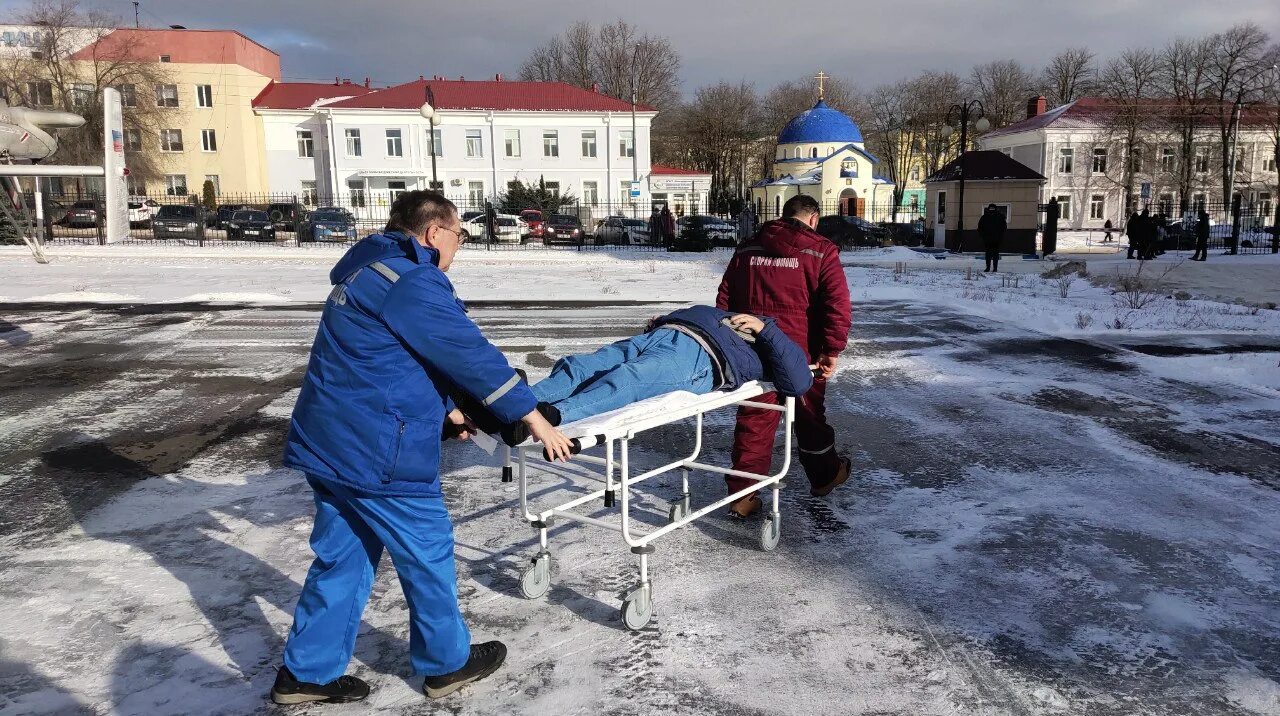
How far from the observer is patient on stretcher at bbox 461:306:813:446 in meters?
3.94

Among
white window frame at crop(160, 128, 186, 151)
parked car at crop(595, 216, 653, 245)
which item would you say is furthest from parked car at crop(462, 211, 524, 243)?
white window frame at crop(160, 128, 186, 151)

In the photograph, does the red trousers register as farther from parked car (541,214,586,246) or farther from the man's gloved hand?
parked car (541,214,586,246)

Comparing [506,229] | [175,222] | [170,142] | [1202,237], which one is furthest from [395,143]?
[1202,237]

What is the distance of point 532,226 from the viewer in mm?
36812

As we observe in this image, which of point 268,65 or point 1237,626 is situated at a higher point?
point 268,65

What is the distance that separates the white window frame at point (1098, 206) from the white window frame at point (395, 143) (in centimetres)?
4418

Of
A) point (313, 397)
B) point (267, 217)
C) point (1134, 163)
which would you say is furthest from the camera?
point (1134, 163)

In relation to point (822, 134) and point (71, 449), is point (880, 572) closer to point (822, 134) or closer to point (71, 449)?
point (71, 449)

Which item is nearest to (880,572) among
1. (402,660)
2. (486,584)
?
(486,584)

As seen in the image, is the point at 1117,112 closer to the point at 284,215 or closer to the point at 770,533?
the point at 284,215

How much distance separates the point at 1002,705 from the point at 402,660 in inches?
90.1

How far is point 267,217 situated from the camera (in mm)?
33156

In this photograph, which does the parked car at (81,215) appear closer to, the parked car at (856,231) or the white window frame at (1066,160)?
the parked car at (856,231)

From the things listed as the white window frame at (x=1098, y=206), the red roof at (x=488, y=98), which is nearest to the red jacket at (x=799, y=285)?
the red roof at (x=488, y=98)
